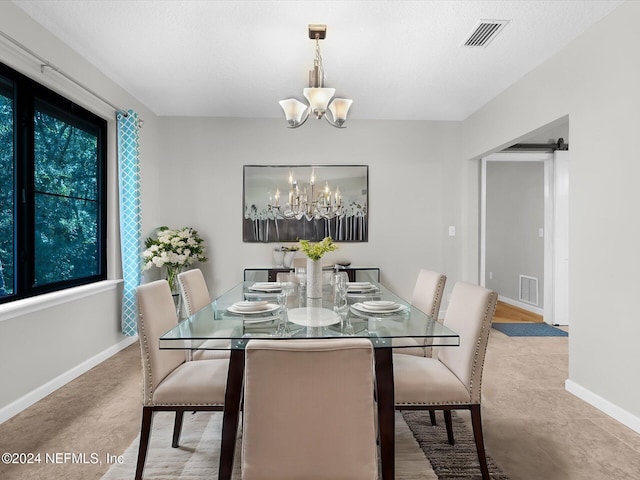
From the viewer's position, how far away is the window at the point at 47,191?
8.27 ft

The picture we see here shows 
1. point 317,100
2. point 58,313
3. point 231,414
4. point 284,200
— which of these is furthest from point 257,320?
point 284,200

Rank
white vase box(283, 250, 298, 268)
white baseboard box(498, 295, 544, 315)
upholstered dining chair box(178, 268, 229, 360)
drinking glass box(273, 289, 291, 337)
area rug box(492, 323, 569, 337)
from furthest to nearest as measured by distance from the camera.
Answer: white baseboard box(498, 295, 544, 315)
white vase box(283, 250, 298, 268)
area rug box(492, 323, 569, 337)
upholstered dining chair box(178, 268, 229, 360)
drinking glass box(273, 289, 291, 337)

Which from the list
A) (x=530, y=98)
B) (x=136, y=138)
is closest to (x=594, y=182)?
(x=530, y=98)

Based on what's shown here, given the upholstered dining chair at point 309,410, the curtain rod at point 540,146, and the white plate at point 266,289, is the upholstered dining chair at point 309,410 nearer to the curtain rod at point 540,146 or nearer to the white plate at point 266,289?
the white plate at point 266,289

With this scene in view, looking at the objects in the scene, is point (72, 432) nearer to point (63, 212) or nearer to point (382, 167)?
point (63, 212)

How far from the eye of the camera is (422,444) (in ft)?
6.58

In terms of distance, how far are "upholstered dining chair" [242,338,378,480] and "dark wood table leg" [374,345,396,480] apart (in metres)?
0.37

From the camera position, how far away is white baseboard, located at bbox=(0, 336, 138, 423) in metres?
2.34

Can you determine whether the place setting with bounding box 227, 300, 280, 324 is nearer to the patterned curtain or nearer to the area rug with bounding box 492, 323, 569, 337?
the patterned curtain

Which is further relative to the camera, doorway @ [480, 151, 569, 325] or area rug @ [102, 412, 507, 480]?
doorway @ [480, 151, 569, 325]

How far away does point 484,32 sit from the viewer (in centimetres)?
272

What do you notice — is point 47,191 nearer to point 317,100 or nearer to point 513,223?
point 317,100

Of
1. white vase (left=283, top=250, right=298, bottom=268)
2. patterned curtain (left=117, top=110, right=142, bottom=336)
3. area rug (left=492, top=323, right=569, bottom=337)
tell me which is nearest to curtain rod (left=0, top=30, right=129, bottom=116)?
patterned curtain (left=117, top=110, right=142, bottom=336)

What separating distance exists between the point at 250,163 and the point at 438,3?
2916 mm
